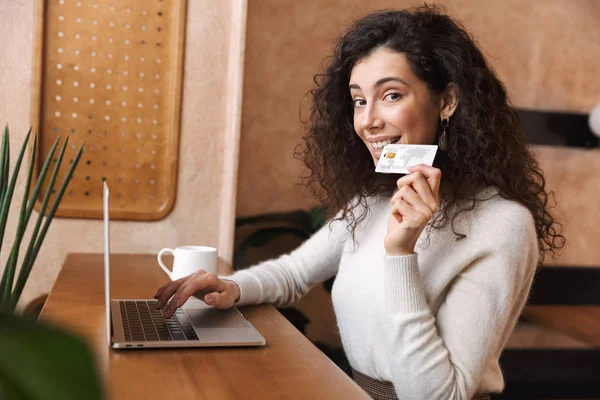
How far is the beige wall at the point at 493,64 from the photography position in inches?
97.7

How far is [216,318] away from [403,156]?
17.6 inches

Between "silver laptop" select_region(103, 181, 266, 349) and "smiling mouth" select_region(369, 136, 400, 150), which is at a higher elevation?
"smiling mouth" select_region(369, 136, 400, 150)

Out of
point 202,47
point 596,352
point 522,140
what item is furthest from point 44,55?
point 596,352

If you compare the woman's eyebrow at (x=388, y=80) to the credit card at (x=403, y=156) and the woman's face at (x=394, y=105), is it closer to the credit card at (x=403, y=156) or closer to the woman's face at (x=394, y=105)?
the woman's face at (x=394, y=105)

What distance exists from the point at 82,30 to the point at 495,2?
167 cm

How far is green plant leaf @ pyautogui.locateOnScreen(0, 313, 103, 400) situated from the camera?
0.57 ft

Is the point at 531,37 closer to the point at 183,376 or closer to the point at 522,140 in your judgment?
the point at 522,140

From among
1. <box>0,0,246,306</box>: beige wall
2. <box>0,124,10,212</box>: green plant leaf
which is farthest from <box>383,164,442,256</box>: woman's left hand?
<box>0,0,246,306</box>: beige wall

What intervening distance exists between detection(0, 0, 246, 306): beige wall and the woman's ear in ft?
2.49

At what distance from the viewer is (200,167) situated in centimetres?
201

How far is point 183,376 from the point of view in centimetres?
83

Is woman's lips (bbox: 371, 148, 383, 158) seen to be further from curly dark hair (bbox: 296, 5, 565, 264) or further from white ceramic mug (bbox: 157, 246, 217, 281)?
white ceramic mug (bbox: 157, 246, 217, 281)

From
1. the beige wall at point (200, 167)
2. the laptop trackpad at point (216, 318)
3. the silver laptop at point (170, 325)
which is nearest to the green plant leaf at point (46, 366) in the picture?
the silver laptop at point (170, 325)

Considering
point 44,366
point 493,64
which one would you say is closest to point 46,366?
point 44,366
